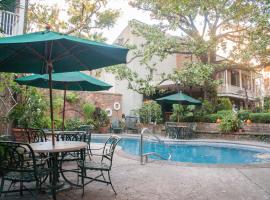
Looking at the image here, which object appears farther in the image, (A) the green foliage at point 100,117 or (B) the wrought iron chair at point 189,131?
(A) the green foliage at point 100,117

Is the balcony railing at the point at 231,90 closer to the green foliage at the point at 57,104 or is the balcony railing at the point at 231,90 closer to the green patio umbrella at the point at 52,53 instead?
the green foliage at the point at 57,104

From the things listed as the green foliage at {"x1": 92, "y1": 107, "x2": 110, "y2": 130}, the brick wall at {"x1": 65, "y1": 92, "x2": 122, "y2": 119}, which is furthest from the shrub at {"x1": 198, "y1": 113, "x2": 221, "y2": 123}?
the brick wall at {"x1": 65, "y1": 92, "x2": 122, "y2": 119}

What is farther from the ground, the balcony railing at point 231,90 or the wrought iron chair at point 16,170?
the balcony railing at point 231,90

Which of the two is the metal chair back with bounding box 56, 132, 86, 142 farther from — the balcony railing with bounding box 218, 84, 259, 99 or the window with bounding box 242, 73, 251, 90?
the window with bounding box 242, 73, 251, 90

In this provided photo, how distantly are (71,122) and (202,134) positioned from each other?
24.8 ft

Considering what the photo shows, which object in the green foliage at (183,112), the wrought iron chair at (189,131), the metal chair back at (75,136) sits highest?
the green foliage at (183,112)

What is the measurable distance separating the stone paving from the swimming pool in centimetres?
338

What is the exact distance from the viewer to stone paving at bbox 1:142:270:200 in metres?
4.17

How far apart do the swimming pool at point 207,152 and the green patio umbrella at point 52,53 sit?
5.45m

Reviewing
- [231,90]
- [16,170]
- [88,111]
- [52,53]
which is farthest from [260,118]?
[16,170]

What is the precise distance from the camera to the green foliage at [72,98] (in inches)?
645

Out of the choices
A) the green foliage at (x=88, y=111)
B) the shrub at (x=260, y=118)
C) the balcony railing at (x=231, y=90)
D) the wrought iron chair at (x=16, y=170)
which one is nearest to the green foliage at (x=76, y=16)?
the green foliage at (x=88, y=111)

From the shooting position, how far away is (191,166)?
6.54 meters

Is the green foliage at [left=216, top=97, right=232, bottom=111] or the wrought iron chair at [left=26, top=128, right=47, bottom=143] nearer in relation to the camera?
the wrought iron chair at [left=26, top=128, right=47, bottom=143]
